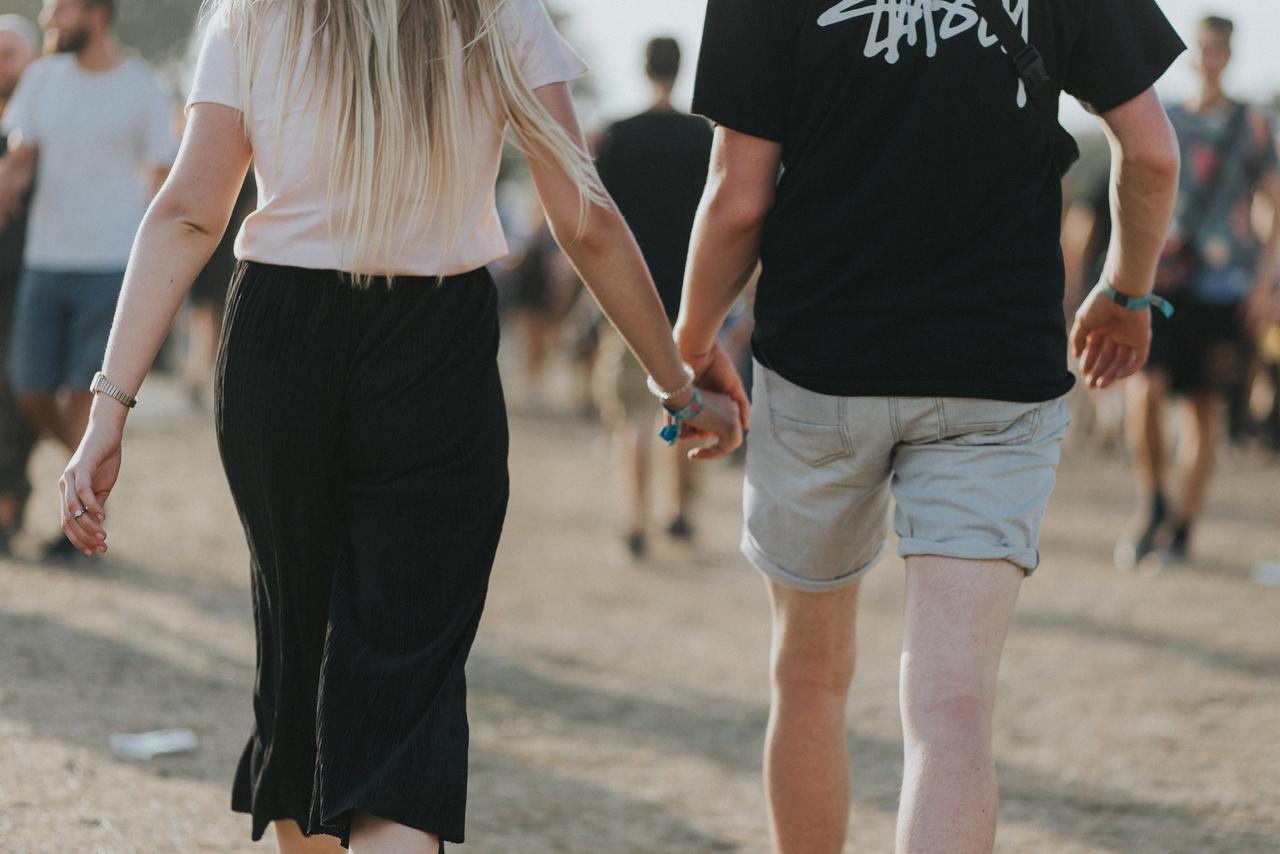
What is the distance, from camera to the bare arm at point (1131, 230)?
2.70 meters

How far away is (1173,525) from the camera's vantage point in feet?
24.1

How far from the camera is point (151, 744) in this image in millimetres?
4035

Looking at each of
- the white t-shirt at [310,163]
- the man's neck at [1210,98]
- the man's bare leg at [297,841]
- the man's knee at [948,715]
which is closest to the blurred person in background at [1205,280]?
the man's neck at [1210,98]

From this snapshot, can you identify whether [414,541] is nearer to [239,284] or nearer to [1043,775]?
[239,284]

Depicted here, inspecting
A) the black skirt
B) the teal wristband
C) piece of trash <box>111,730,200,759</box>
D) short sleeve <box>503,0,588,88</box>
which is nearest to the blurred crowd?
piece of trash <box>111,730,200,759</box>

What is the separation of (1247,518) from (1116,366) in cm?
653

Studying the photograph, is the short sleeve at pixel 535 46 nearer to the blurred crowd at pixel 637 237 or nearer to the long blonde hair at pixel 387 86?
the long blonde hair at pixel 387 86

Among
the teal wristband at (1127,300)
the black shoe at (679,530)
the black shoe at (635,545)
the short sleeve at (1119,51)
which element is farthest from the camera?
the black shoe at (679,530)

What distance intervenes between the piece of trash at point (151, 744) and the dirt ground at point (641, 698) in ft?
0.11

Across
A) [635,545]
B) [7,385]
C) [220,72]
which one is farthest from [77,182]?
[220,72]

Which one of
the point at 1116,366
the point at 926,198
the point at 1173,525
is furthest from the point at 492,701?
the point at 1173,525

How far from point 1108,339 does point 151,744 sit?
8.54 feet

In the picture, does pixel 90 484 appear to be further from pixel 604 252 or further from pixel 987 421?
pixel 987 421

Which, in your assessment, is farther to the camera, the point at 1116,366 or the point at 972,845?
the point at 1116,366
